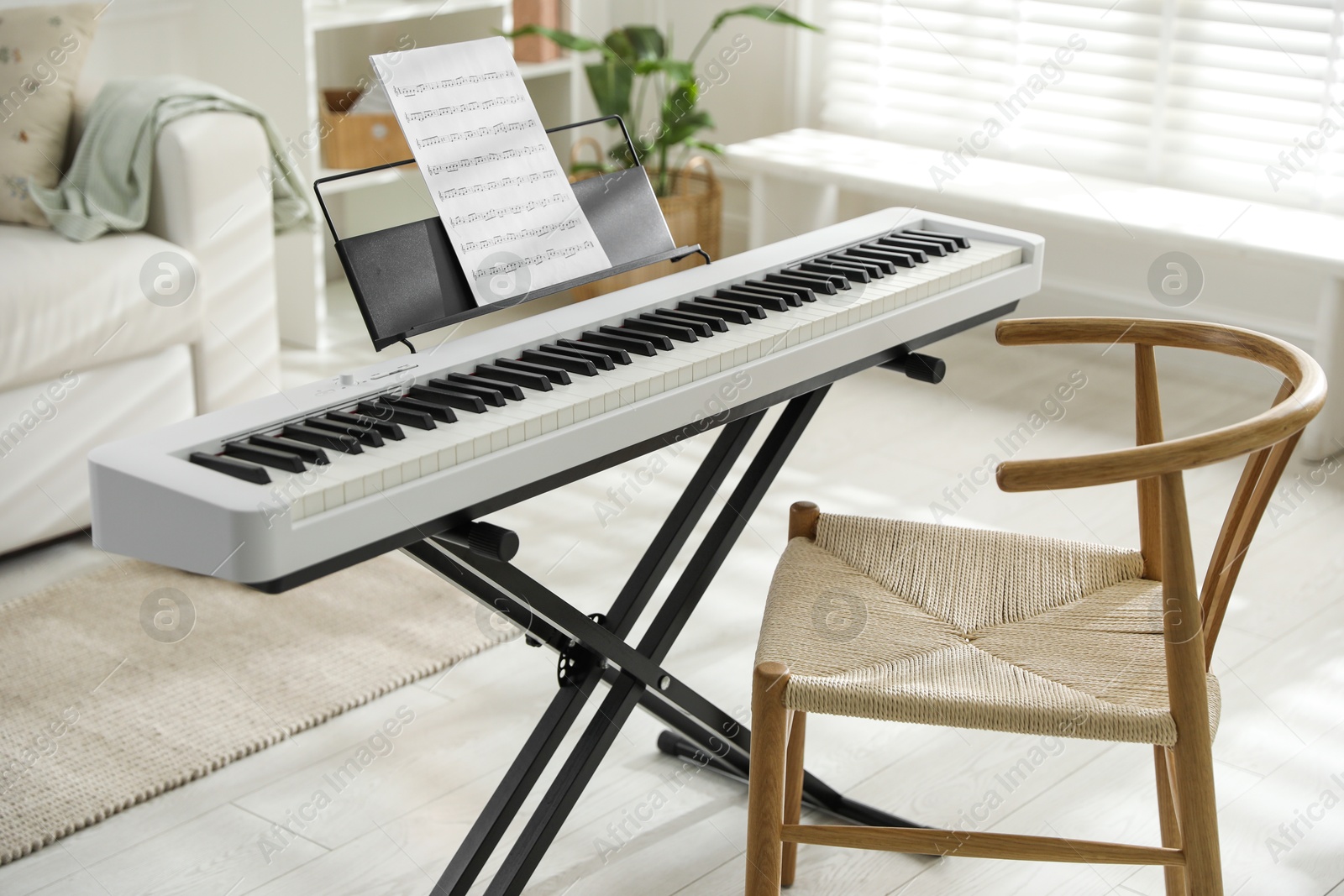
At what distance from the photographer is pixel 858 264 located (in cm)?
190

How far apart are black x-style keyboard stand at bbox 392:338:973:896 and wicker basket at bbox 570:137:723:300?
7.62 ft

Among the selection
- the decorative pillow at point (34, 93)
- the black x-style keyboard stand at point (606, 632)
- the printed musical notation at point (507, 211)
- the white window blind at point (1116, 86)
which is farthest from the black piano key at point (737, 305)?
the white window blind at point (1116, 86)

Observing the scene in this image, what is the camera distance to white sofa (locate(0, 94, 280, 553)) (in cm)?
280

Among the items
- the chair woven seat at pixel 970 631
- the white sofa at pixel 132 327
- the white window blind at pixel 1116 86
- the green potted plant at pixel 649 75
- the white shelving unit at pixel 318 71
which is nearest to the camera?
the chair woven seat at pixel 970 631

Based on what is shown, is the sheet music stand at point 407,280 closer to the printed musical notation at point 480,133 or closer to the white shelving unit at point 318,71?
the printed musical notation at point 480,133

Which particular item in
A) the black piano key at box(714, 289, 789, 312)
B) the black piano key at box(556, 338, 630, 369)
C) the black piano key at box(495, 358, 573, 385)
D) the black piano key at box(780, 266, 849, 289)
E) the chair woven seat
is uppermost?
the black piano key at box(780, 266, 849, 289)

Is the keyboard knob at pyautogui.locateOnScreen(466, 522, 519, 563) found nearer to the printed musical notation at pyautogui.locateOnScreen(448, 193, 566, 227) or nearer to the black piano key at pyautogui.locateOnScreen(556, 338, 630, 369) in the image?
the black piano key at pyautogui.locateOnScreen(556, 338, 630, 369)

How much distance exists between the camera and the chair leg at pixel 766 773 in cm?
149

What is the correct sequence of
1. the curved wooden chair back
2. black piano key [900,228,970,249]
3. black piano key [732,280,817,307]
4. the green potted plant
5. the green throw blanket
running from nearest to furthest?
the curved wooden chair back, black piano key [732,280,817,307], black piano key [900,228,970,249], the green throw blanket, the green potted plant

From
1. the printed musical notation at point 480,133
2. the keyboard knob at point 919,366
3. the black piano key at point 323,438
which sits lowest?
the keyboard knob at point 919,366

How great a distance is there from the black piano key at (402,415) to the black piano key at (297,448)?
11 centimetres

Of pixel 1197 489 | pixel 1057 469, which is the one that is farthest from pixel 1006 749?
pixel 1197 489

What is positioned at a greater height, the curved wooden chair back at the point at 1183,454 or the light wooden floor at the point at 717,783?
the curved wooden chair back at the point at 1183,454

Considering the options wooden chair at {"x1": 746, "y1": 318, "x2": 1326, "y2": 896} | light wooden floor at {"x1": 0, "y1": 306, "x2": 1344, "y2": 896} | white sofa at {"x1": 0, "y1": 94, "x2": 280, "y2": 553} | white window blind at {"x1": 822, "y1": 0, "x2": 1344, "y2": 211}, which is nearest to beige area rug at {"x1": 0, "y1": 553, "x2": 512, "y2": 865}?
light wooden floor at {"x1": 0, "y1": 306, "x2": 1344, "y2": 896}
